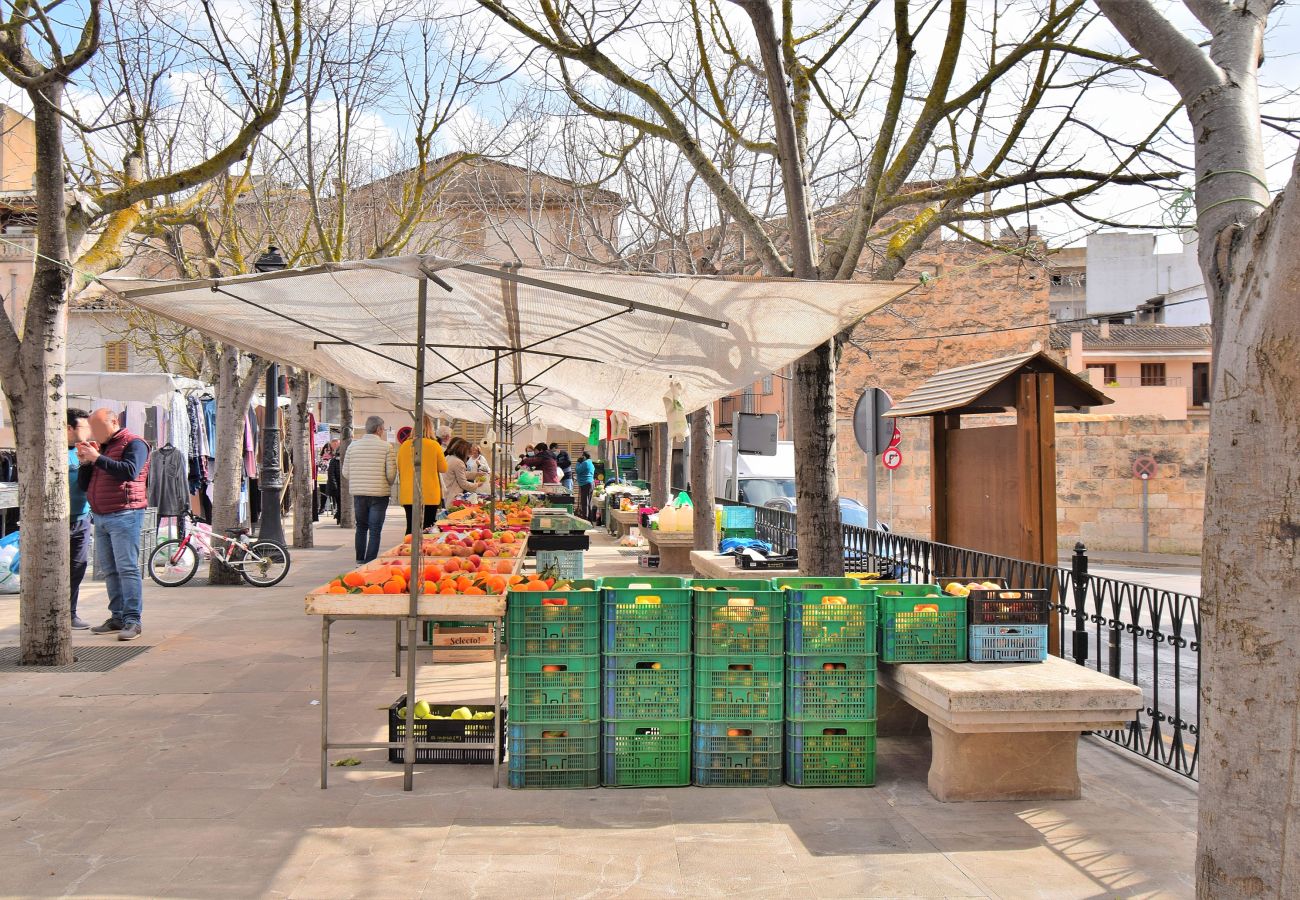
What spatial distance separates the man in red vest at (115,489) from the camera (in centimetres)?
935

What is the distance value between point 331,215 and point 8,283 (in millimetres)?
8403

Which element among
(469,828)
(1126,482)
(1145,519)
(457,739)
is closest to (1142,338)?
(1126,482)

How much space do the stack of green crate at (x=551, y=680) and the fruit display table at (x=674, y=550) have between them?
9610 millimetres

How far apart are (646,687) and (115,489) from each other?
19.2 feet

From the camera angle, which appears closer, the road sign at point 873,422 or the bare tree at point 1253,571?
the bare tree at point 1253,571

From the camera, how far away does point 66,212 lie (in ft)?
28.6

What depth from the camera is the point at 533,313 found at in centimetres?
751

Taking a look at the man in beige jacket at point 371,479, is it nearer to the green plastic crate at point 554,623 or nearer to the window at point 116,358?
the green plastic crate at point 554,623

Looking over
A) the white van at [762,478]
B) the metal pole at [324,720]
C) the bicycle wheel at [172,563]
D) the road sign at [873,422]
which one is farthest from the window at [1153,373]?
the metal pole at [324,720]

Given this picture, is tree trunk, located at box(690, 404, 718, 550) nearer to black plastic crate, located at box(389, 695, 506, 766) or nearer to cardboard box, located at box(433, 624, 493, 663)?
cardboard box, located at box(433, 624, 493, 663)

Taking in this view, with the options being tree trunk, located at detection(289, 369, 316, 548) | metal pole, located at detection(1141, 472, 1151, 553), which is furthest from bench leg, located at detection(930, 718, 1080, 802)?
metal pole, located at detection(1141, 472, 1151, 553)

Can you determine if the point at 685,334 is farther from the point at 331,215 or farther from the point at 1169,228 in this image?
the point at 331,215

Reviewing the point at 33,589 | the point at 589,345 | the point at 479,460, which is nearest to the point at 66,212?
the point at 33,589

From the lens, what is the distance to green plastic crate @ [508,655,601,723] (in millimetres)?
5699
